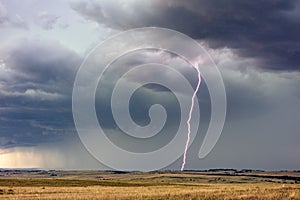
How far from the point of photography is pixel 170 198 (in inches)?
1580

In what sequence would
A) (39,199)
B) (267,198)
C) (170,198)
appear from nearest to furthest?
(267,198) < (170,198) < (39,199)

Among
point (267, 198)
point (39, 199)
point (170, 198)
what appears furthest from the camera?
point (39, 199)

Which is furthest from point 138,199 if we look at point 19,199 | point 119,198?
point 19,199

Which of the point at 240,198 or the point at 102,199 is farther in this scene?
the point at 102,199

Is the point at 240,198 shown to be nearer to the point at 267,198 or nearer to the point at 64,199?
the point at 267,198

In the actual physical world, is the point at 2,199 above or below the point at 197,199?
above

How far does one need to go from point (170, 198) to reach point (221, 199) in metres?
5.08

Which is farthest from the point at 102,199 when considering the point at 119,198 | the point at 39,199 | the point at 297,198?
the point at 297,198

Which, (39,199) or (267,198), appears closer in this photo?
(267,198)

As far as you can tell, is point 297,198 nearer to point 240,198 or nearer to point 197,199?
point 240,198

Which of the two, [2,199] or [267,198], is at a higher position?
[2,199]

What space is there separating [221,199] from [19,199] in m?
20.8

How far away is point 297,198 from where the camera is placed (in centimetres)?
3725

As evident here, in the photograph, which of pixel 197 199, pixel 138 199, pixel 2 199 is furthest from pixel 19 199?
pixel 197 199
